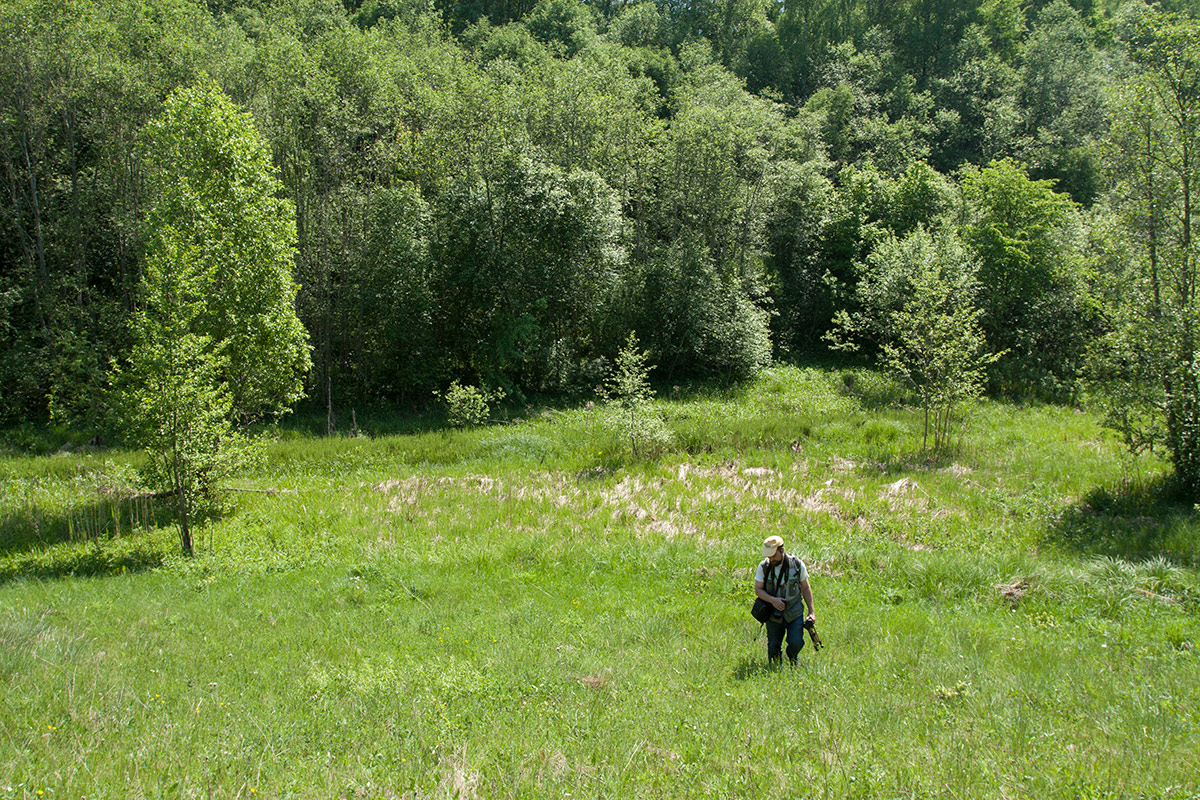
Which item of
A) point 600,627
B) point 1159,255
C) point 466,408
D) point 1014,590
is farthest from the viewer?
point 466,408

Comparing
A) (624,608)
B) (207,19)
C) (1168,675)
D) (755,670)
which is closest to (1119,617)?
(1168,675)

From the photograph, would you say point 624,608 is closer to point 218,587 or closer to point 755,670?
point 755,670

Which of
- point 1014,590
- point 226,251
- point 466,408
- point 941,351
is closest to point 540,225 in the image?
point 466,408

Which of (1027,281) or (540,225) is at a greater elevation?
(540,225)

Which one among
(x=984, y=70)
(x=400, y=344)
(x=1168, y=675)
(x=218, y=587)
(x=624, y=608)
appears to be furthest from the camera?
(x=984, y=70)

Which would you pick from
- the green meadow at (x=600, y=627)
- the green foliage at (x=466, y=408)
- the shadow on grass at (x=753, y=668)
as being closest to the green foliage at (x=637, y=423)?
the green meadow at (x=600, y=627)

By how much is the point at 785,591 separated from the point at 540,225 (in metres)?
27.2

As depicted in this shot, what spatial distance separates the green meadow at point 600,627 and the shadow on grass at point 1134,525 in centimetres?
10

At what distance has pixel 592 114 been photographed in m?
36.0

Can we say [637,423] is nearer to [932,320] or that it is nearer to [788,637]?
[932,320]

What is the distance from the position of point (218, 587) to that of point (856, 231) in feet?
135

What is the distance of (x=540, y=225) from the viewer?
32.9 metres

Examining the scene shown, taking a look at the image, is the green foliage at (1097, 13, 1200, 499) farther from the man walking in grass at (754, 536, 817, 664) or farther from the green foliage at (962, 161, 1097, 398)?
the green foliage at (962, 161, 1097, 398)

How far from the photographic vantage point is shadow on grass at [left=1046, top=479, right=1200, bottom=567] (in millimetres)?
14289
